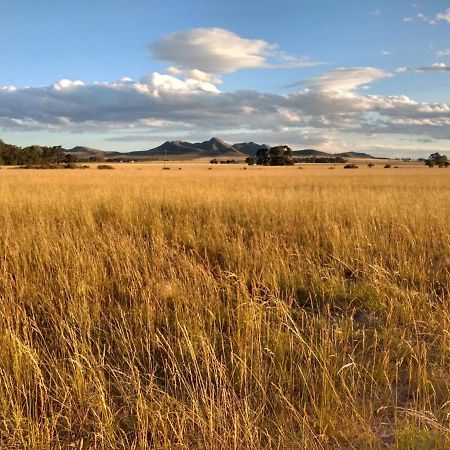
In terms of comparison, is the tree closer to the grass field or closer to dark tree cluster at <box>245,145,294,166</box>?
dark tree cluster at <box>245,145,294,166</box>

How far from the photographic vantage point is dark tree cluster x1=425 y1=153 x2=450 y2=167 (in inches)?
3874

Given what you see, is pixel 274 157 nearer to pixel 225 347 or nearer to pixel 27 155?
pixel 27 155

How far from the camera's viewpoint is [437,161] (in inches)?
3976

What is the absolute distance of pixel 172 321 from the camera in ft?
13.6

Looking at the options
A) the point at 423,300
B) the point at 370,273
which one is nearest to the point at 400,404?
the point at 423,300

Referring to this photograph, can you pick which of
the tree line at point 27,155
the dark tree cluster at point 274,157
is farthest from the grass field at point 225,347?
the dark tree cluster at point 274,157

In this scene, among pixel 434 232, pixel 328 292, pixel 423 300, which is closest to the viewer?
pixel 423 300

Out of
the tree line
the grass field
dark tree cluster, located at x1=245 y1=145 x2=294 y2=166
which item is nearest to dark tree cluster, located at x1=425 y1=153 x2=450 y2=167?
dark tree cluster, located at x1=245 y1=145 x2=294 y2=166

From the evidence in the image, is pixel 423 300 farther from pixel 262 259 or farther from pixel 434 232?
pixel 434 232

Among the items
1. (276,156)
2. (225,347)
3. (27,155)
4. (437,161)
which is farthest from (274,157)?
(225,347)

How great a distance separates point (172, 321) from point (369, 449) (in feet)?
7.12

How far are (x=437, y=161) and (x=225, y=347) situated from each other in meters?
111

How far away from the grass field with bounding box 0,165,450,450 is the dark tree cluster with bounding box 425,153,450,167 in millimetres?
101798

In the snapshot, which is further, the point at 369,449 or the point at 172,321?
the point at 172,321
